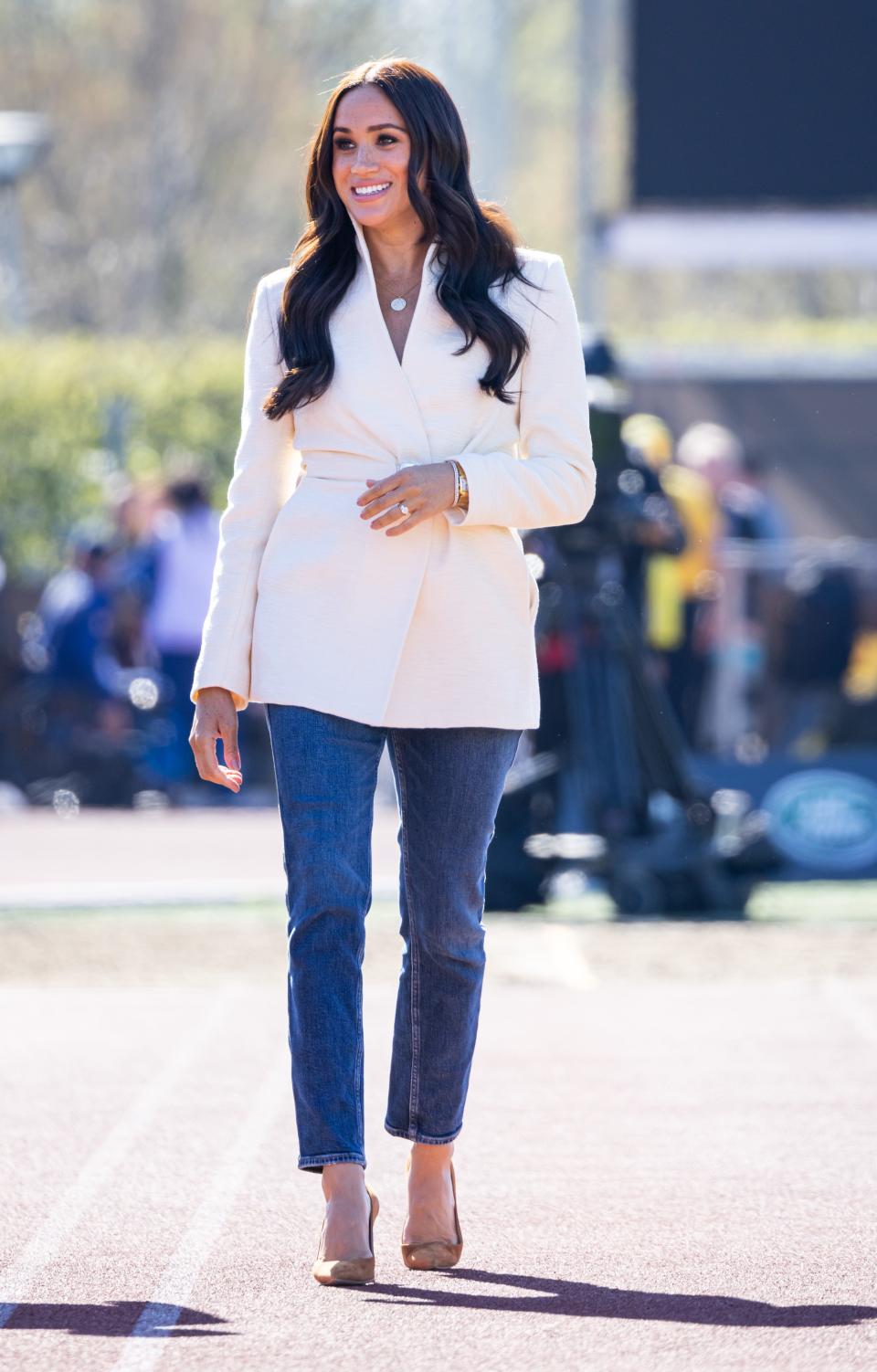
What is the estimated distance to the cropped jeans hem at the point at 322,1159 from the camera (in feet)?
13.7

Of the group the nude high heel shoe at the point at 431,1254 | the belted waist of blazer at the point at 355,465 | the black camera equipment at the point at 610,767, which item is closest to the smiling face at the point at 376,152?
the belted waist of blazer at the point at 355,465

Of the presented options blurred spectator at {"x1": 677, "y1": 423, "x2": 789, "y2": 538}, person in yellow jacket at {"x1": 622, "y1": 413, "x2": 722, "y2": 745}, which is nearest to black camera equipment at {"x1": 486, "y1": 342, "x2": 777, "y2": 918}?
person in yellow jacket at {"x1": 622, "y1": 413, "x2": 722, "y2": 745}

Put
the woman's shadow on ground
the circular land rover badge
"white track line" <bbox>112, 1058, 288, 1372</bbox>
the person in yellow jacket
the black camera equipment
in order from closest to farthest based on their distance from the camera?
1. "white track line" <bbox>112, 1058, 288, 1372</bbox>
2. the woman's shadow on ground
3. the black camera equipment
4. the circular land rover badge
5. the person in yellow jacket

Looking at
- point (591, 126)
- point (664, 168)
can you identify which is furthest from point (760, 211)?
point (591, 126)

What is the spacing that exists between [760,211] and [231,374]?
8.32 metres

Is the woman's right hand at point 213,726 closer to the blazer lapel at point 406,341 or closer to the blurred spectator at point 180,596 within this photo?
the blazer lapel at point 406,341

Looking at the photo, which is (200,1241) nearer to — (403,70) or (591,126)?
(403,70)

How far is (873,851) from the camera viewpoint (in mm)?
10078

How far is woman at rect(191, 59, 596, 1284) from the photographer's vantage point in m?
4.20

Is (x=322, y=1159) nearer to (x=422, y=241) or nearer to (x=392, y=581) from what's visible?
(x=392, y=581)

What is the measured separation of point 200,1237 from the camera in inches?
179

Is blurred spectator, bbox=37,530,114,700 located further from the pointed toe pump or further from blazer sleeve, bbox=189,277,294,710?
the pointed toe pump

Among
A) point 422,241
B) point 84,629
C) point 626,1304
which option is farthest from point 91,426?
point 626,1304

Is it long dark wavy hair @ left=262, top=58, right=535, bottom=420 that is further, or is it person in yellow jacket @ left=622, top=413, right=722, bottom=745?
person in yellow jacket @ left=622, top=413, right=722, bottom=745
